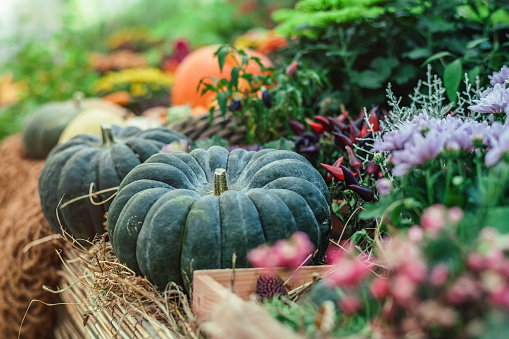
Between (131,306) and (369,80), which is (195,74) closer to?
(369,80)

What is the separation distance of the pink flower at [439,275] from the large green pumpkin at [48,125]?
2.69 metres

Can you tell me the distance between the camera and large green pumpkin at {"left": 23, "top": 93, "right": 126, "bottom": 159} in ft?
10.0

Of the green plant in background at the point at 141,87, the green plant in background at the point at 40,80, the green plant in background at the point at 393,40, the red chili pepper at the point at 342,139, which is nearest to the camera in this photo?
the red chili pepper at the point at 342,139

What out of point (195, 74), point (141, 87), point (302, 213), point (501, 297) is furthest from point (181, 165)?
point (141, 87)

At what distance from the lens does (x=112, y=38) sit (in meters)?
7.80

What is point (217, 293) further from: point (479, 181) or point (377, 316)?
point (479, 181)

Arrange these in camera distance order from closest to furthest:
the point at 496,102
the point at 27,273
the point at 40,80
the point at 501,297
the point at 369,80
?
the point at 501,297 → the point at 496,102 → the point at 369,80 → the point at 27,273 → the point at 40,80

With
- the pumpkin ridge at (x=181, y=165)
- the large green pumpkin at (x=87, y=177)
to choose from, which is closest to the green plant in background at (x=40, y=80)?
the large green pumpkin at (x=87, y=177)

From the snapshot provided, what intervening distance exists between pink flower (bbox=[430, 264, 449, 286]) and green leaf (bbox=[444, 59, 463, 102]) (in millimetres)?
1190

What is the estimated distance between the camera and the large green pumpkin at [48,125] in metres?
3.06

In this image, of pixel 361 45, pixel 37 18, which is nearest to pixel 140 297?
pixel 361 45

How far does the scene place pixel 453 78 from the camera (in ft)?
5.62

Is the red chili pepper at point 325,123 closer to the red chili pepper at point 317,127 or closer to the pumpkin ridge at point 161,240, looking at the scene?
the red chili pepper at point 317,127

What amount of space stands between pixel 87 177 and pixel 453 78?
145 cm
